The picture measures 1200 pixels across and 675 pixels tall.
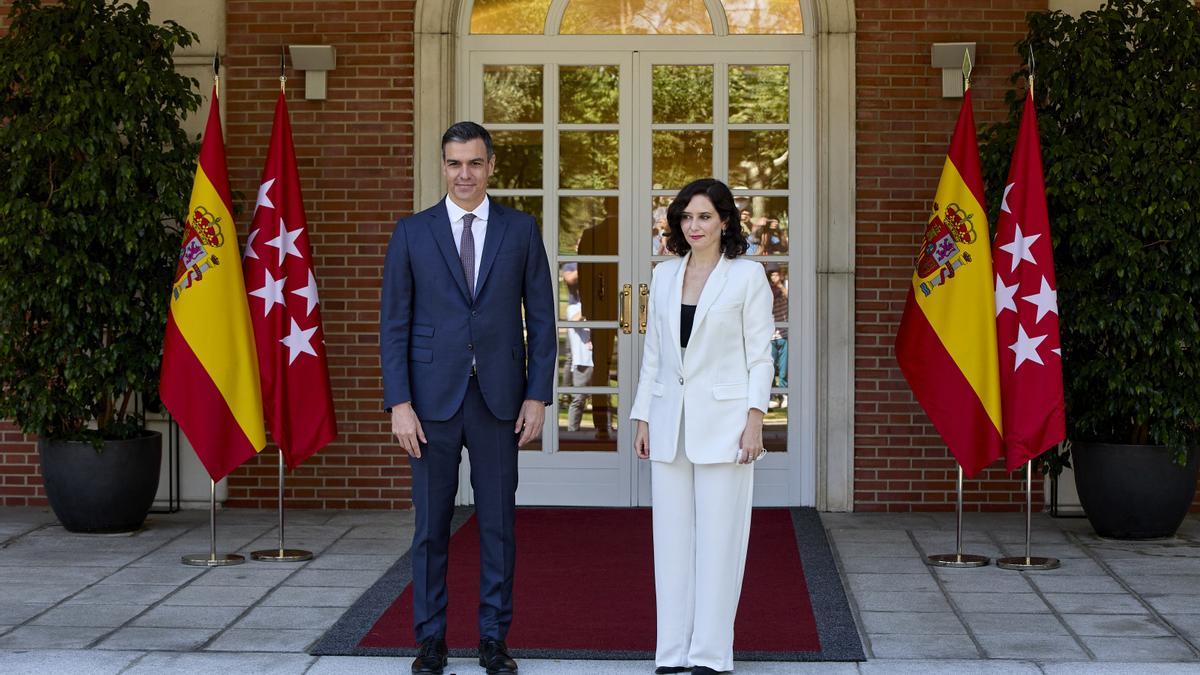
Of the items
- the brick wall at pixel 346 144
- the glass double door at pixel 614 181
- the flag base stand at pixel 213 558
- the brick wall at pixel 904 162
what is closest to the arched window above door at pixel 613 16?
the glass double door at pixel 614 181

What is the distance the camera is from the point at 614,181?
24.5ft

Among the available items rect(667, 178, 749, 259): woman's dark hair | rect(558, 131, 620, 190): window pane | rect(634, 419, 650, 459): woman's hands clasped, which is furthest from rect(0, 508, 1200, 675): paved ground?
rect(558, 131, 620, 190): window pane

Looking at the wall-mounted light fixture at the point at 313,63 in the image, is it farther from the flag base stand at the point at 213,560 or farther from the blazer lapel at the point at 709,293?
the blazer lapel at the point at 709,293

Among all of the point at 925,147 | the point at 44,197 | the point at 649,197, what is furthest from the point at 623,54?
the point at 44,197

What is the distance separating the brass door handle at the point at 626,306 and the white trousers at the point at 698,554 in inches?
127

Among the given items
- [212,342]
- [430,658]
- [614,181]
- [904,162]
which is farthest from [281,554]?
[904,162]

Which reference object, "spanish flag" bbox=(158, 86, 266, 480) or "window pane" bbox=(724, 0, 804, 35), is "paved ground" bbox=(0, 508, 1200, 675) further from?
"window pane" bbox=(724, 0, 804, 35)

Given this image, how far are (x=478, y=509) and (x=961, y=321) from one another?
2607 millimetres

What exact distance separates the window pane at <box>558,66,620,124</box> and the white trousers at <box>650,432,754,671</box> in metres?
3.61

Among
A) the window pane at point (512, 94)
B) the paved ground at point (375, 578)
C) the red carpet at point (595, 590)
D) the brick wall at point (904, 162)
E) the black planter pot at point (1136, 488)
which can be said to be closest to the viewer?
the paved ground at point (375, 578)

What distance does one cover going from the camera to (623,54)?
743 centimetres

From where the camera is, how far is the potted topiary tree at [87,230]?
623 centimetres

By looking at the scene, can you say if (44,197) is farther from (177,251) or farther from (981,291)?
(981,291)

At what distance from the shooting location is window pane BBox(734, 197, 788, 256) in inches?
293
